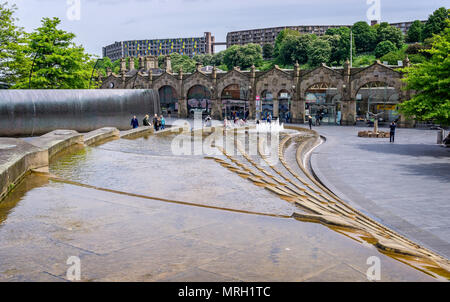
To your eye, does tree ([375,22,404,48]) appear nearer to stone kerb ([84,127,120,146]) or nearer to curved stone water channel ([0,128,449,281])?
stone kerb ([84,127,120,146])

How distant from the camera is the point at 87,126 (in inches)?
1021

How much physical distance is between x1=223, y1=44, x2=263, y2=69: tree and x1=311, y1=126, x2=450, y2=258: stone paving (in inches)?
3726

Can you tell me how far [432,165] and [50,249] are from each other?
58.7 feet

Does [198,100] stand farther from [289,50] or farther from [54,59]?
[289,50]

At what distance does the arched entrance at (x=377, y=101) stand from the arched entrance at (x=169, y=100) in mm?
26192

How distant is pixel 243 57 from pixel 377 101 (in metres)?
74.9

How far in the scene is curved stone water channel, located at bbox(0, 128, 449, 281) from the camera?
4.45 m

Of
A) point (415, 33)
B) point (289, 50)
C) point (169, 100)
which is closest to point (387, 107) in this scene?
point (169, 100)

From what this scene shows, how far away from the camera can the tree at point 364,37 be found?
404ft

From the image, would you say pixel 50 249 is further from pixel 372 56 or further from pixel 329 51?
pixel 372 56

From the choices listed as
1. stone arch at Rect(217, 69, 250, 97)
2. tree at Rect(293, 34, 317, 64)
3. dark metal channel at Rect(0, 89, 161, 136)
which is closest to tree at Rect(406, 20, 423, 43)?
tree at Rect(293, 34, 317, 64)

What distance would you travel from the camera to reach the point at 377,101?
1866 inches

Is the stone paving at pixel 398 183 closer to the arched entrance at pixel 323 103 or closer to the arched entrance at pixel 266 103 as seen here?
the arched entrance at pixel 323 103

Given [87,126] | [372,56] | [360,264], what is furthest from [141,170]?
[372,56]
